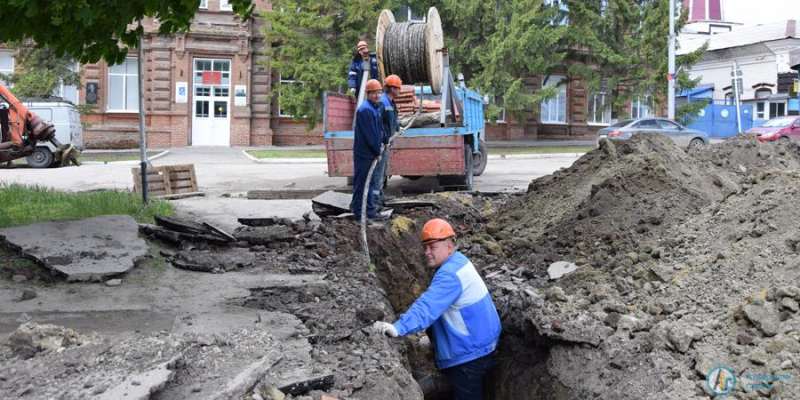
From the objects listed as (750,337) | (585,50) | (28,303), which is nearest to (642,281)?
(750,337)

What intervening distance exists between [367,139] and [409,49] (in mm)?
2641

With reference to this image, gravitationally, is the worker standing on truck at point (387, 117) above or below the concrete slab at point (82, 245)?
above

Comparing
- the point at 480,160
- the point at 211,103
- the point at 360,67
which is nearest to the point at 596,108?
the point at 211,103

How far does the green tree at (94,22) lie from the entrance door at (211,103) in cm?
2335

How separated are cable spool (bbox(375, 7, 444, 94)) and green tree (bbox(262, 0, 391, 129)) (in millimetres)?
15116

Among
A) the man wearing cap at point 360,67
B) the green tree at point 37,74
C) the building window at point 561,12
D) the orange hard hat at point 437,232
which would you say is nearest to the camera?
the orange hard hat at point 437,232

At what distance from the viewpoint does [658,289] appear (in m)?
6.37

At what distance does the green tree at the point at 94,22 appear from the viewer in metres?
6.90

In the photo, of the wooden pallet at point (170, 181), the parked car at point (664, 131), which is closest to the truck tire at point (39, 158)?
the wooden pallet at point (170, 181)

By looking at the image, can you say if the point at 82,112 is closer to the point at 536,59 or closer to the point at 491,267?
the point at 536,59

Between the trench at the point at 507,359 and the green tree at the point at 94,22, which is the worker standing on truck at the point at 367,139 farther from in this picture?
the green tree at the point at 94,22

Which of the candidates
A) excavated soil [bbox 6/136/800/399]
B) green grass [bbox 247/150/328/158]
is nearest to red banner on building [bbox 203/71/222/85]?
green grass [bbox 247/150/328/158]

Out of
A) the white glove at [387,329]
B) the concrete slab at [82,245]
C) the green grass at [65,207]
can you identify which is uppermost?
the green grass at [65,207]

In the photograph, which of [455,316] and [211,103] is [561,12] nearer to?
[211,103]
